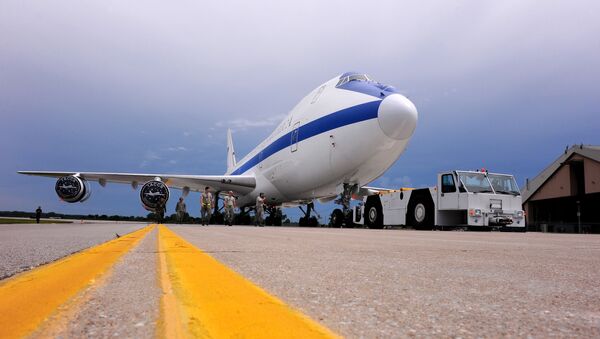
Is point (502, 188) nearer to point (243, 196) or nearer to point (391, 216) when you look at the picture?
point (391, 216)

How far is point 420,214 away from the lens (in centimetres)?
1452

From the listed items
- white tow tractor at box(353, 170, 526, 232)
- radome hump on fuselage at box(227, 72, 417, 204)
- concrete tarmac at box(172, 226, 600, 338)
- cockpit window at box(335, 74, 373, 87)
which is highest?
cockpit window at box(335, 74, 373, 87)

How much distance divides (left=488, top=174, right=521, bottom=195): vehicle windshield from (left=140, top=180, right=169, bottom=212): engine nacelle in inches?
491

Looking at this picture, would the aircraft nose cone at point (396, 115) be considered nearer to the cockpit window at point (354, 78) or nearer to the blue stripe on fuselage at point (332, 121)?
the blue stripe on fuselage at point (332, 121)

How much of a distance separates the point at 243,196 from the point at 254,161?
211 centimetres

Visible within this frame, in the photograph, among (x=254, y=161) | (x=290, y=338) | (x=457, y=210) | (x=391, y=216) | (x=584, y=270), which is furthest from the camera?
(x=254, y=161)

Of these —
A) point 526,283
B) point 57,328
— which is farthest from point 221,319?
point 526,283

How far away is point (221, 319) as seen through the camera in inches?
47.0

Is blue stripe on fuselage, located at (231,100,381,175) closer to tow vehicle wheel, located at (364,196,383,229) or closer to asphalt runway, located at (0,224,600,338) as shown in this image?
tow vehicle wheel, located at (364,196,383,229)

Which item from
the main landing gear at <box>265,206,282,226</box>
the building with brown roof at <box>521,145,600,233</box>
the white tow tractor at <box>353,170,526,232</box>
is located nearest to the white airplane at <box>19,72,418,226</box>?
the main landing gear at <box>265,206,282,226</box>

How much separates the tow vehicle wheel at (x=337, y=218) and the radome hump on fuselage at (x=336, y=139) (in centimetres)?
79

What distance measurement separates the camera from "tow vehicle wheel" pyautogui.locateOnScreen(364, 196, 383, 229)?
16.6 m

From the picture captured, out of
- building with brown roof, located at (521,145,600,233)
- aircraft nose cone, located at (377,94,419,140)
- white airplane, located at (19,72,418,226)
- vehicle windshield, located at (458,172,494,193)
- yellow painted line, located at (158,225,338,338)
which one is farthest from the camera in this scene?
building with brown roof, located at (521,145,600,233)

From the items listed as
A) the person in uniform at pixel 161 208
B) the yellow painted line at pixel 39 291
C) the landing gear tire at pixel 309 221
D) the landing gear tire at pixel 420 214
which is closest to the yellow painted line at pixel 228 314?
the yellow painted line at pixel 39 291
